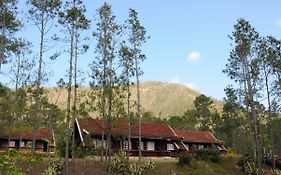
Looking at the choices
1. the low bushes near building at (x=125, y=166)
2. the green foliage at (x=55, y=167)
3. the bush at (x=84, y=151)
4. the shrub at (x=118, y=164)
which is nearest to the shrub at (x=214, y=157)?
the low bushes near building at (x=125, y=166)

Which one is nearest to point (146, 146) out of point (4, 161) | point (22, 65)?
point (22, 65)

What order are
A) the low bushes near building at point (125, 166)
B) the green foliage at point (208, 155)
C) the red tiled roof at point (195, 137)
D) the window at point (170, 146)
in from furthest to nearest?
the red tiled roof at point (195, 137)
the window at point (170, 146)
the green foliage at point (208, 155)
the low bushes near building at point (125, 166)

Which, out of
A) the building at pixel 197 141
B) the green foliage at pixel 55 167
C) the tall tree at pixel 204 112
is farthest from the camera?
the tall tree at pixel 204 112

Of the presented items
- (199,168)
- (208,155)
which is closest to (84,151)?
(199,168)

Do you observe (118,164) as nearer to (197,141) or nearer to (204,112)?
(197,141)

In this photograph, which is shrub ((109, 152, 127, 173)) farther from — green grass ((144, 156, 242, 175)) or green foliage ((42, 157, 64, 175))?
green foliage ((42, 157, 64, 175))

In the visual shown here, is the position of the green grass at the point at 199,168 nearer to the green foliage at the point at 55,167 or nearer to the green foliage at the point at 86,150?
the green foliage at the point at 86,150

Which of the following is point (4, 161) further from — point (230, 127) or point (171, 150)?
Answer: point (230, 127)

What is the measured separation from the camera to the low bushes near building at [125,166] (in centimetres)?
3220

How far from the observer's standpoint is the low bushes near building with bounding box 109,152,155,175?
32.2m

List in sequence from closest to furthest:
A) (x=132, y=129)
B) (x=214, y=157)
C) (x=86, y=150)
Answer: (x=86, y=150)
(x=214, y=157)
(x=132, y=129)

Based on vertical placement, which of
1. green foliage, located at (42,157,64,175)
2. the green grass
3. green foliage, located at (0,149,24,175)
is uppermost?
green foliage, located at (0,149,24,175)

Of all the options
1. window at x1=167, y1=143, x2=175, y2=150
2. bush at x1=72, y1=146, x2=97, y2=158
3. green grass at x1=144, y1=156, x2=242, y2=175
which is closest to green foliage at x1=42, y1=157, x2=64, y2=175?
bush at x1=72, y1=146, x2=97, y2=158

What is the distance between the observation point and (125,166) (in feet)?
108
